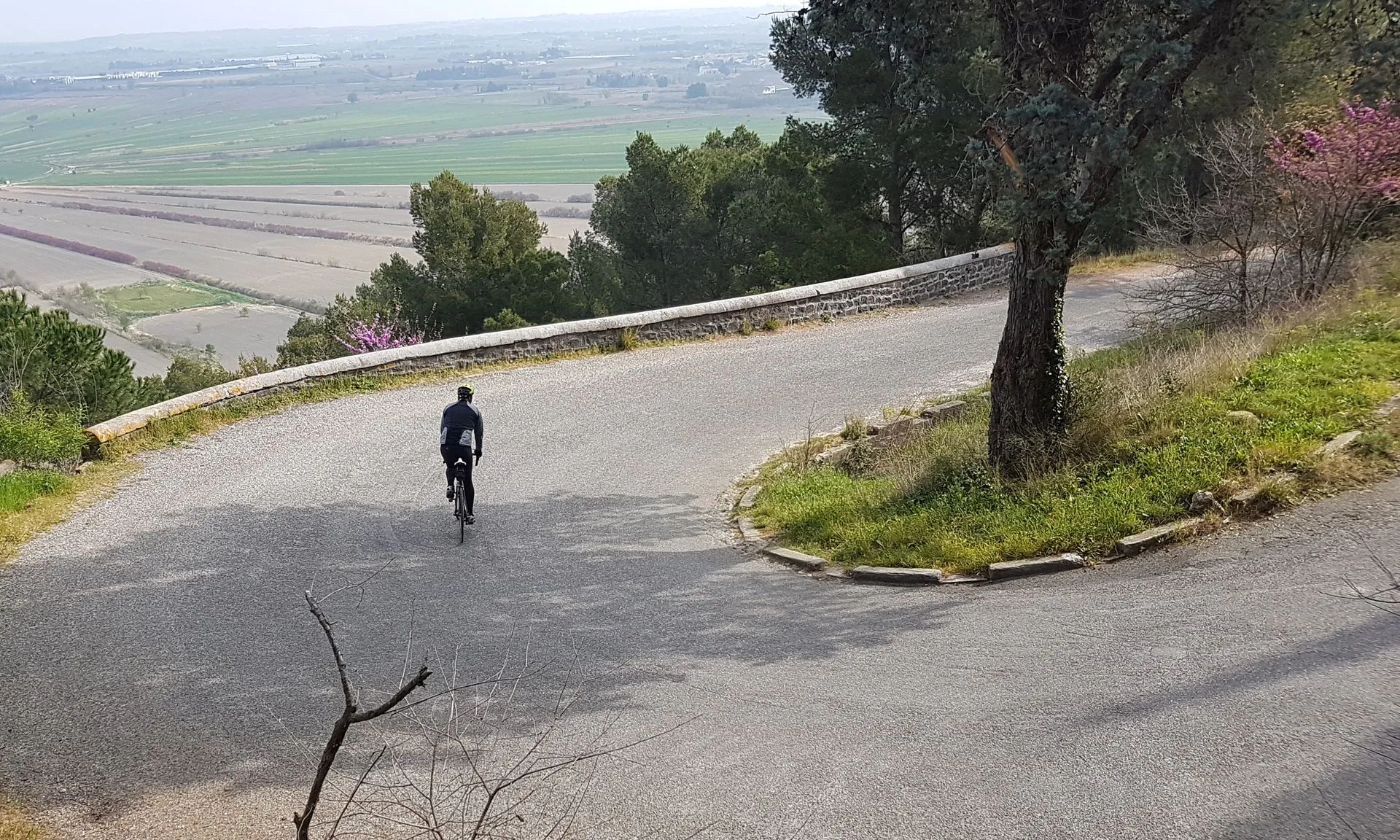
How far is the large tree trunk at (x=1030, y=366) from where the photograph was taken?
9.66 meters

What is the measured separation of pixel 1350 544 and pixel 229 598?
8442 mm

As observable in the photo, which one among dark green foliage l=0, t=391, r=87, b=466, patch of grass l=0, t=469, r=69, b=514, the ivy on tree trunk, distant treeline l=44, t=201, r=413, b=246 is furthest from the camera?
distant treeline l=44, t=201, r=413, b=246

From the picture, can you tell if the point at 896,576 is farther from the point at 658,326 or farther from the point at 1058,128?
the point at 658,326

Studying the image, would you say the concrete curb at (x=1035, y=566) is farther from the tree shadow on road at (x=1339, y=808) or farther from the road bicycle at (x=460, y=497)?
the road bicycle at (x=460, y=497)

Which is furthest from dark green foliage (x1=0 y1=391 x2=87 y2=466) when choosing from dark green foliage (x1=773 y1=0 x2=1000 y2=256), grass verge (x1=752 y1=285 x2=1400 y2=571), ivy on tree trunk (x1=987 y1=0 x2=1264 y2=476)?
dark green foliage (x1=773 y1=0 x2=1000 y2=256)

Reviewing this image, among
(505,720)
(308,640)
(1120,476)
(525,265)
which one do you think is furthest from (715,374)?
(525,265)

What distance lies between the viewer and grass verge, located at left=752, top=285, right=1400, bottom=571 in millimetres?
8375

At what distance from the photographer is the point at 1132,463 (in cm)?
924

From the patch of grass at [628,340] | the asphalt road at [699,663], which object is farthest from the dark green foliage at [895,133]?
the asphalt road at [699,663]

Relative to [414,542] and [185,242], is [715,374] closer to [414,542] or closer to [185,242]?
[414,542]

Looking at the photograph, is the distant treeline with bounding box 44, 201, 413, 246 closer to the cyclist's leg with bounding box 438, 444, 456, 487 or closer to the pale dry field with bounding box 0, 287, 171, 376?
the pale dry field with bounding box 0, 287, 171, 376

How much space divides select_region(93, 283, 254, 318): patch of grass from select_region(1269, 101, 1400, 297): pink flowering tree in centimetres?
6205

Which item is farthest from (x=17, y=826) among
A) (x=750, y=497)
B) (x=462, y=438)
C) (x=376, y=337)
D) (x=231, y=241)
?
(x=231, y=241)

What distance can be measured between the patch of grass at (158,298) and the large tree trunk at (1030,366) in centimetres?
6230
